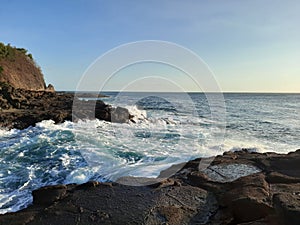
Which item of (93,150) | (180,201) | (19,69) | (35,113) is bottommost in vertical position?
(93,150)

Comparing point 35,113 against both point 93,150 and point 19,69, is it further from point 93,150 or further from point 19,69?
point 19,69

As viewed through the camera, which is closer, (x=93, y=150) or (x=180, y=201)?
(x=180, y=201)

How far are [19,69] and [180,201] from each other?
36.7 metres

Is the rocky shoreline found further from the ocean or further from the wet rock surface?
the wet rock surface

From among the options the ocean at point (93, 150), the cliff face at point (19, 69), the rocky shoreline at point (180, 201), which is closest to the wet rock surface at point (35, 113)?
the ocean at point (93, 150)

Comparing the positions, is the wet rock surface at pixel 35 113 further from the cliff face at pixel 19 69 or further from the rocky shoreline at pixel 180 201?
the cliff face at pixel 19 69

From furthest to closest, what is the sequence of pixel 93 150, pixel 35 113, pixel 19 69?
pixel 19 69 < pixel 35 113 < pixel 93 150

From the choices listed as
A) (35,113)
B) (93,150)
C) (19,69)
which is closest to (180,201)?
(93,150)

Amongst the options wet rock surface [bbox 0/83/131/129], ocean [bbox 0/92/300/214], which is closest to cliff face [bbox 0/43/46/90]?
wet rock surface [bbox 0/83/131/129]

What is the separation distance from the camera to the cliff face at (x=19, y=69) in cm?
3068

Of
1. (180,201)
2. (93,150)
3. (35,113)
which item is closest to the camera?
(180,201)

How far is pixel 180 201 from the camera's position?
415 centimetres

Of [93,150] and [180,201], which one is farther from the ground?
[180,201]

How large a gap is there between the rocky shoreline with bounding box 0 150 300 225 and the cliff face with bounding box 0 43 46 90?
2828 cm
